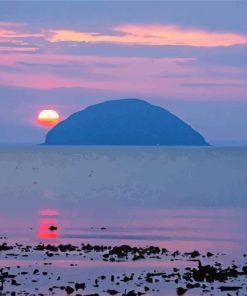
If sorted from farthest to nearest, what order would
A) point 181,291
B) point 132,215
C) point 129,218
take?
point 132,215 → point 129,218 → point 181,291

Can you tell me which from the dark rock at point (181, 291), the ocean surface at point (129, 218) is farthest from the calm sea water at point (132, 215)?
the dark rock at point (181, 291)

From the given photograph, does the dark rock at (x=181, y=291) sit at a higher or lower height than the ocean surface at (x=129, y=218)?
lower

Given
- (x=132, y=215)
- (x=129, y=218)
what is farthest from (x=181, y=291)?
(x=132, y=215)

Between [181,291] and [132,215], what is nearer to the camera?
[181,291]

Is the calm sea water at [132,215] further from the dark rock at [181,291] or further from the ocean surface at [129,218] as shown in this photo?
the dark rock at [181,291]

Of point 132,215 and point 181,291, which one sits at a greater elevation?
point 132,215

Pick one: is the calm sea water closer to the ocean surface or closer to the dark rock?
the ocean surface

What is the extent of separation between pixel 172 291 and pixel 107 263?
768cm

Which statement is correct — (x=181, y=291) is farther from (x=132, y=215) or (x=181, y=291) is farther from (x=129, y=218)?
(x=132, y=215)

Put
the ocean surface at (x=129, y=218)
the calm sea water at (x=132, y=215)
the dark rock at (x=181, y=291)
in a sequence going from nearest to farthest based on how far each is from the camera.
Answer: the dark rock at (x=181, y=291) → the ocean surface at (x=129, y=218) → the calm sea water at (x=132, y=215)

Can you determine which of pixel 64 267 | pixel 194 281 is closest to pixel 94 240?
pixel 64 267

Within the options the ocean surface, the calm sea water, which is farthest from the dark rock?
the calm sea water

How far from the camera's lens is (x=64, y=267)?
40.2m

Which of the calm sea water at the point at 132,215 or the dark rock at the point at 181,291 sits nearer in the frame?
Result: the dark rock at the point at 181,291
